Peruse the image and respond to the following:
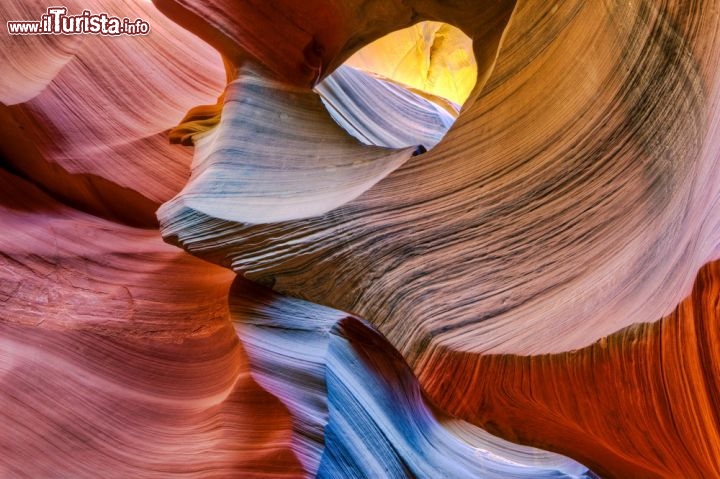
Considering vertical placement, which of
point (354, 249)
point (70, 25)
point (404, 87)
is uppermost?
point (404, 87)

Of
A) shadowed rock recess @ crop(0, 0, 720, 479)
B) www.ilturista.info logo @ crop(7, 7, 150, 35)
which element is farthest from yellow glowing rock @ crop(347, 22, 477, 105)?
www.ilturista.info logo @ crop(7, 7, 150, 35)

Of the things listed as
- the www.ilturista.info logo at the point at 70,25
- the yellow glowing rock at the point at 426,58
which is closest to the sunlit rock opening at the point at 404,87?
the yellow glowing rock at the point at 426,58

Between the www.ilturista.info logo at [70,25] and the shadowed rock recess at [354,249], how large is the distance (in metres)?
0.04

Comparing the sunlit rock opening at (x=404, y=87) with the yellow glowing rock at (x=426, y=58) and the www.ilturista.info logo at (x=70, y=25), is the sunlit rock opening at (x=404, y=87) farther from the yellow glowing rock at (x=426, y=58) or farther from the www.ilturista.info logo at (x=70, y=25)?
the www.ilturista.info logo at (x=70, y=25)

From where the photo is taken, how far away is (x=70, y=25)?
9.25ft

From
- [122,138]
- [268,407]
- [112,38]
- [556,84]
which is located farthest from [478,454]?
[112,38]

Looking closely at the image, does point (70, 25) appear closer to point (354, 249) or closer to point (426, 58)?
point (354, 249)

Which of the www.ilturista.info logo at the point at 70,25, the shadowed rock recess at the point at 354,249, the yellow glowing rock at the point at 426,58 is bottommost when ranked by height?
the shadowed rock recess at the point at 354,249

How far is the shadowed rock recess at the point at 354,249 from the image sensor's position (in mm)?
1354

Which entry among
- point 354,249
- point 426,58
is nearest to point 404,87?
point 426,58

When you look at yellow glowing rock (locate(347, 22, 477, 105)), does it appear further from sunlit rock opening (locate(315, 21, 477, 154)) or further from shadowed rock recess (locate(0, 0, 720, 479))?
shadowed rock recess (locate(0, 0, 720, 479))

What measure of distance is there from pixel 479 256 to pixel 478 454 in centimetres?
114

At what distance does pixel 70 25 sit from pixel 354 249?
6.59 feet

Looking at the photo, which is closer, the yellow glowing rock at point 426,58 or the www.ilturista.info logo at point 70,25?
the www.ilturista.info logo at point 70,25
